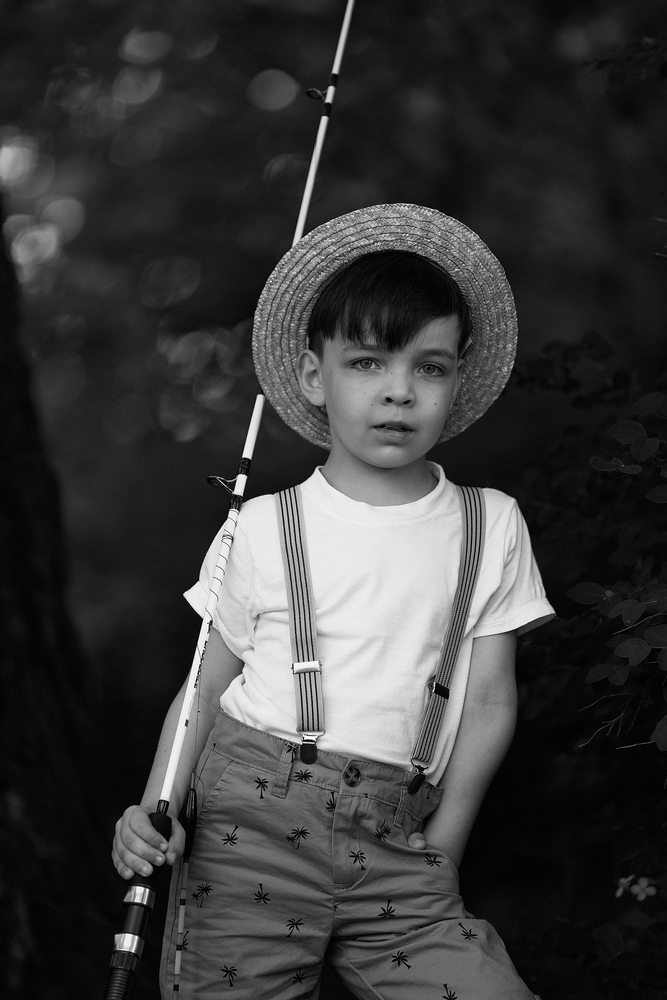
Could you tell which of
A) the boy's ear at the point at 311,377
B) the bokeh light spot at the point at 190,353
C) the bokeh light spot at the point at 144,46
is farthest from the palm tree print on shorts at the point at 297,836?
the bokeh light spot at the point at 144,46

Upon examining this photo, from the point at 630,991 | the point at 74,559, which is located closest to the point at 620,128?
the point at 74,559

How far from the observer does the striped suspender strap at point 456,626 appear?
74.2 inches

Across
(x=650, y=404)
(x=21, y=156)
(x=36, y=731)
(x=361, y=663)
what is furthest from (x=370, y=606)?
(x=21, y=156)

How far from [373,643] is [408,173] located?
2352 mm

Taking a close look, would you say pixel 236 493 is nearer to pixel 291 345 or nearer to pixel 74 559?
pixel 291 345

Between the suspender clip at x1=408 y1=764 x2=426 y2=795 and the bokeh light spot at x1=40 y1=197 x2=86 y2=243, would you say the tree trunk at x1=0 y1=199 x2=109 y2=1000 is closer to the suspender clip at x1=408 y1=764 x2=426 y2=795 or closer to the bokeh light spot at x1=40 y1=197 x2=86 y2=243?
the bokeh light spot at x1=40 y1=197 x2=86 y2=243

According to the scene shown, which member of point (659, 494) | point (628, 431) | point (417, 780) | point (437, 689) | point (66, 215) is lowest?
point (417, 780)

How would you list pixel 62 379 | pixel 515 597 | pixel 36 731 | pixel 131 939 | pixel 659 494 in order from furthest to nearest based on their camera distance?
pixel 62 379
pixel 36 731
pixel 515 597
pixel 659 494
pixel 131 939

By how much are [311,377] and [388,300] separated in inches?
10.6

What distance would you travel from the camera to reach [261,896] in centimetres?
183

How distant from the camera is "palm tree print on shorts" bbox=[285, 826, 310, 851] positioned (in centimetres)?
Answer: 181

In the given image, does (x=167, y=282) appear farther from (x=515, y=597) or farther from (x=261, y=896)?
(x=261, y=896)

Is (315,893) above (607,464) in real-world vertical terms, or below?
below

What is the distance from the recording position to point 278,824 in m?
1.83
